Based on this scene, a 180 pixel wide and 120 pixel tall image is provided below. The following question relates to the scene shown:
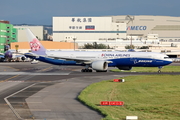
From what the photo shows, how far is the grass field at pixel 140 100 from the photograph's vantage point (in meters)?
24.7

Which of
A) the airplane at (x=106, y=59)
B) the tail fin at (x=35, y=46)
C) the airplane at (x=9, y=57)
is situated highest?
the tail fin at (x=35, y=46)

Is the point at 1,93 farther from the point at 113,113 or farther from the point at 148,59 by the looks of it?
the point at 148,59

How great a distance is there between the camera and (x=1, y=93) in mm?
37156

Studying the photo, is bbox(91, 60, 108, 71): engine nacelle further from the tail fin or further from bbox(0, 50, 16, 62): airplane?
bbox(0, 50, 16, 62): airplane

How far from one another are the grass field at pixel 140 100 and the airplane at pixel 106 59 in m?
20.2

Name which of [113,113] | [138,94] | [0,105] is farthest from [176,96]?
[0,105]

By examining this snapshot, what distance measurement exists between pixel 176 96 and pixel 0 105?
16.4m

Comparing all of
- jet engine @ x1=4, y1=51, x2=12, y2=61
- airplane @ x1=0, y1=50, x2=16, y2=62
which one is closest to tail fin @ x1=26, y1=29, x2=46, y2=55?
airplane @ x1=0, y1=50, x2=16, y2=62

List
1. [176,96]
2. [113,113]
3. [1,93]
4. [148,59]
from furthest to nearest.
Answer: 1. [148,59]
2. [1,93]
3. [176,96]
4. [113,113]

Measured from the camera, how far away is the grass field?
24.7 meters

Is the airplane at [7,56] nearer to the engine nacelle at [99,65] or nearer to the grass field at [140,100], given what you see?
the engine nacelle at [99,65]

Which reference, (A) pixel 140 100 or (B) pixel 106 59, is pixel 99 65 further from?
(A) pixel 140 100

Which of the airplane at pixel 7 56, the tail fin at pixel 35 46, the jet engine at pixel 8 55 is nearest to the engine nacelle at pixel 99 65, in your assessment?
the tail fin at pixel 35 46

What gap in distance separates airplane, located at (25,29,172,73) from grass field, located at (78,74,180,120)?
2018cm
